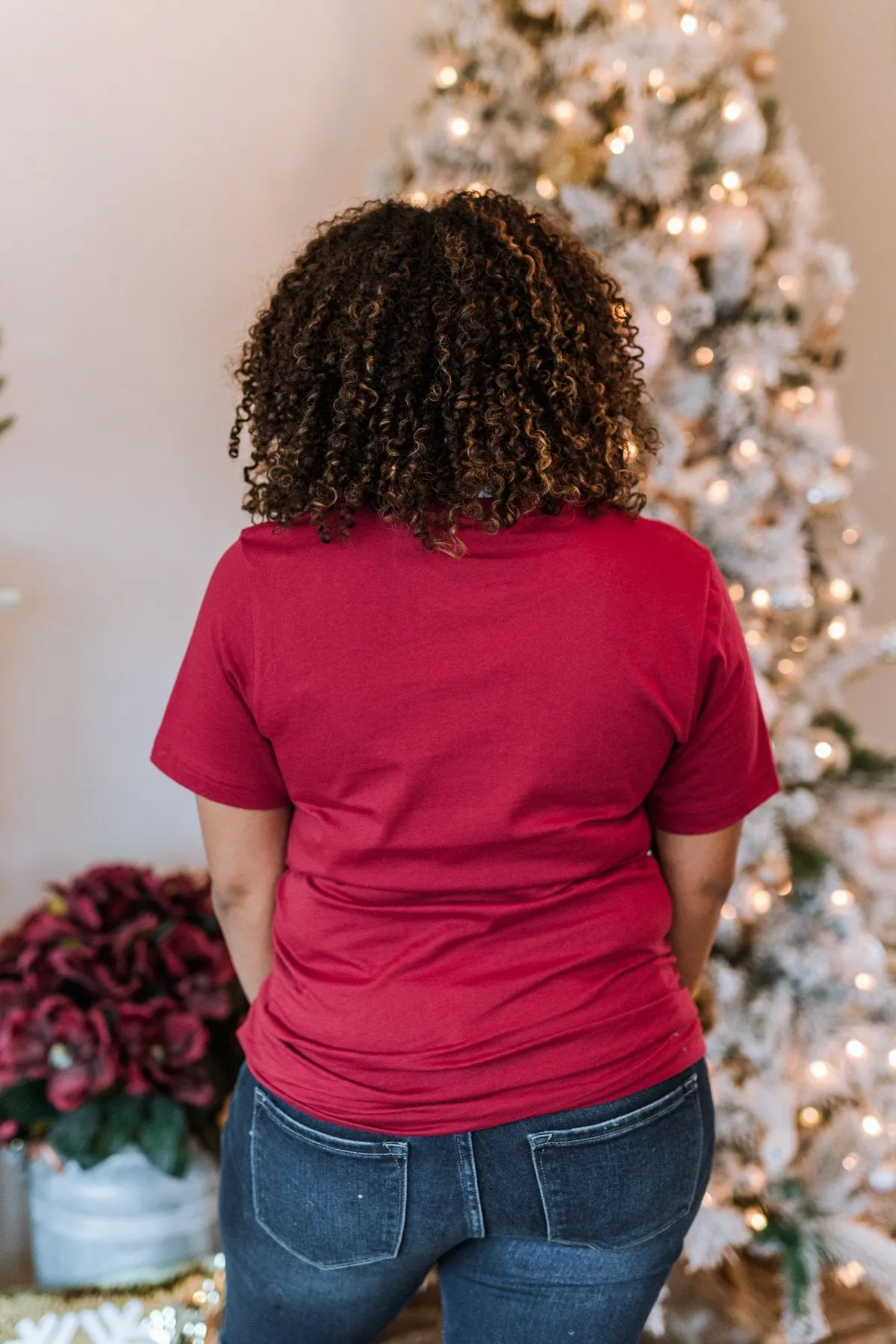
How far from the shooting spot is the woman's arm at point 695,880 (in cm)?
110

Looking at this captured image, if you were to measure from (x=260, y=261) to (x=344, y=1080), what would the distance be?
1.55 metres

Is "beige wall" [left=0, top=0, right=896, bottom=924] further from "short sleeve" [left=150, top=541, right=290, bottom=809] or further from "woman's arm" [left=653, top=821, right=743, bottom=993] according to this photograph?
"woman's arm" [left=653, top=821, right=743, bottom=993]

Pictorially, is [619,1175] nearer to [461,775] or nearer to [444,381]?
[461,775]

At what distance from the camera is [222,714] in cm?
94

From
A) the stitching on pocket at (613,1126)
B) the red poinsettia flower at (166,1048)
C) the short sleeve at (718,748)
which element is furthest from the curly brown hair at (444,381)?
the red poinsettia flower at (166,1048)

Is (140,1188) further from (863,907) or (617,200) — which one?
(617,200)

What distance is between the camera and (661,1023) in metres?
0.93

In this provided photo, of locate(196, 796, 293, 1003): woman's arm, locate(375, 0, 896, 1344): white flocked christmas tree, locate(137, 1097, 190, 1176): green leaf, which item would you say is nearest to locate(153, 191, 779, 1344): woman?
locate(196, 796, 293, 1003): woman's arm

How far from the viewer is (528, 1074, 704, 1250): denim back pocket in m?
0.86

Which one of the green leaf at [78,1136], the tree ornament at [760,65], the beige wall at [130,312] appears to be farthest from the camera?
the beige wall at [130,312]

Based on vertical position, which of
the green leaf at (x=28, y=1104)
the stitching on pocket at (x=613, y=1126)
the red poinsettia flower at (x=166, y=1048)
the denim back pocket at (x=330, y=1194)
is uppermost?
the stitching on pocket at (x=613, y=1126)

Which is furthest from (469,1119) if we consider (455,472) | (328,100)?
(328,100)

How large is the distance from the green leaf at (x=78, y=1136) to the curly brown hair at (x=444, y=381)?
3.29 ft

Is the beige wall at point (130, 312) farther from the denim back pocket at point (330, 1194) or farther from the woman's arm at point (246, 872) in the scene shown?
the denim back pocket at point (330, 1194)
